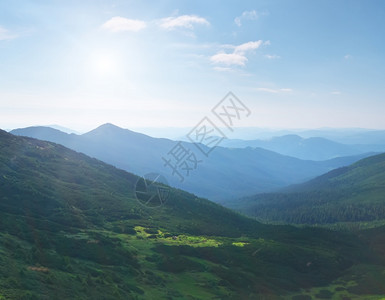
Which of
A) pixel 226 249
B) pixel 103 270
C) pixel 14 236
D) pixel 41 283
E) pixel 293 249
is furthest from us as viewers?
pixel 293 249

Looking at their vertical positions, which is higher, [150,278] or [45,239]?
[45,239]

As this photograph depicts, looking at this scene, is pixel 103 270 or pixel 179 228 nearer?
pixel 103 270

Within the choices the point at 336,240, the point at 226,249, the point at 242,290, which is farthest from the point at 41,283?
the point at 336,240

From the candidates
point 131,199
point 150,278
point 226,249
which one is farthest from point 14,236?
point 131,199

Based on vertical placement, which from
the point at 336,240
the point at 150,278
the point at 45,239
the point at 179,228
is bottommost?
the point at 336,240

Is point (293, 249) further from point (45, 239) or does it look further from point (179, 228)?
point (45, 239)

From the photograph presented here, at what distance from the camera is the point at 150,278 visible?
55.8 meters

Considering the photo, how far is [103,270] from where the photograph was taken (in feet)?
169

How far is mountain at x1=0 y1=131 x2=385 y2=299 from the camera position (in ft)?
143

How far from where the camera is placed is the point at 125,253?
66438mm

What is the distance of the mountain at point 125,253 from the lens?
43.6 metres

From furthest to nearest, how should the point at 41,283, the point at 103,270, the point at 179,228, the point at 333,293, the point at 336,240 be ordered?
1. the point at 336,240
2. the point at 179,228
3. the point at 333,293
4. the point at 103,270
5. the point at 41,283

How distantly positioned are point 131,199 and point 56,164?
178 feet

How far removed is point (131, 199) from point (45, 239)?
382 feet
